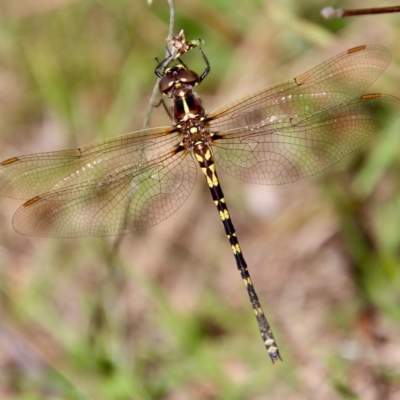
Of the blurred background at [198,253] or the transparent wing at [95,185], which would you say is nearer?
the transparent wing at [95,185]

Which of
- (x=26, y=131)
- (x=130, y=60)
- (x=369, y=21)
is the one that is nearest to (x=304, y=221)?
(x=369, y=21)

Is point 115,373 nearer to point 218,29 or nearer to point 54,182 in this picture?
point 54,182

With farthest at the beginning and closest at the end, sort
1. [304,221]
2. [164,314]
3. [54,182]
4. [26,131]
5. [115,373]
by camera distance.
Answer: [26,131]
[304,221]
[164,314]
[115,373]
[54,182]

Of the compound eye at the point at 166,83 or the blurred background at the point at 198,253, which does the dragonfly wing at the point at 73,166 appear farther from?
the blurred background at the point at 198,253

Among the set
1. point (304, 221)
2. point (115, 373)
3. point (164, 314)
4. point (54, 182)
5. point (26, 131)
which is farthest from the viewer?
point (26, 131)

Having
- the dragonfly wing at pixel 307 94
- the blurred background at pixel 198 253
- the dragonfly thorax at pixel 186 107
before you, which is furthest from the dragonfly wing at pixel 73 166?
the blurred background at pixel 198 253

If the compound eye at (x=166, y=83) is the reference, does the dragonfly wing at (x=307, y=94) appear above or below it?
below

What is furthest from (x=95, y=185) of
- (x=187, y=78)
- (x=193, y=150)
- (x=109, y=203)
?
(x=187, y=78)
